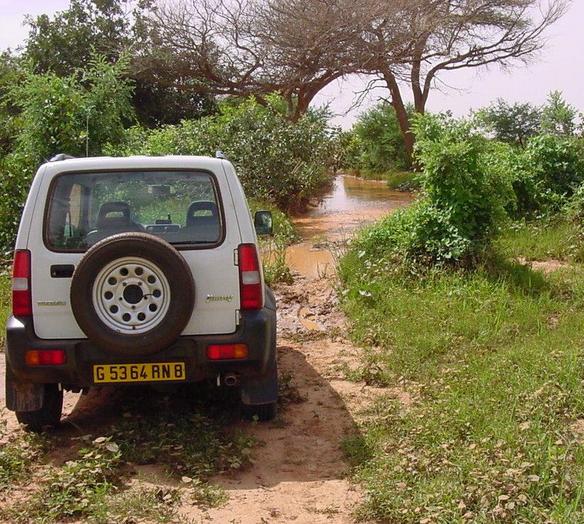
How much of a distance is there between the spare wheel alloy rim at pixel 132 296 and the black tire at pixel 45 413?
2.63 feet

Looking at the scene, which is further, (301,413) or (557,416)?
(301,413)

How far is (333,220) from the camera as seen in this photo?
17.6 m

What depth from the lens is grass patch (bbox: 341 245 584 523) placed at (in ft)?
11.9

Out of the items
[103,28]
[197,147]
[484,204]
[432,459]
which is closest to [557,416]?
[432,459]

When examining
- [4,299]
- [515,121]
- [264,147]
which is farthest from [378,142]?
[4,299]

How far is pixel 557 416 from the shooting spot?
183 inches

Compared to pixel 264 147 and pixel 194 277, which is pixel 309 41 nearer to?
pixel 264 147

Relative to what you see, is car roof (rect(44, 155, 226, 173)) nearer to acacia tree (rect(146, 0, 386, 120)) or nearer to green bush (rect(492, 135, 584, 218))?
green bush (rect(492, 135, 584, 218))

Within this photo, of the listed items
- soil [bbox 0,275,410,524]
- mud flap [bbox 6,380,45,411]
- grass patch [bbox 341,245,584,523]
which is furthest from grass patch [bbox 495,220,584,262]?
mud flap [bbox 6,380,45,411]

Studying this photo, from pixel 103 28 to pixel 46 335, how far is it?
24.8m

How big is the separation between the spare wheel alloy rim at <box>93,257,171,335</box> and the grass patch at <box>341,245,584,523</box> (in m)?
1.43

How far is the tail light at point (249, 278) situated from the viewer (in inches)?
178

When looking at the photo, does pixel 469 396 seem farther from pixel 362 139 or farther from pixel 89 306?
pixel 362 139

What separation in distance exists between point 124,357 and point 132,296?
0.36 metres
